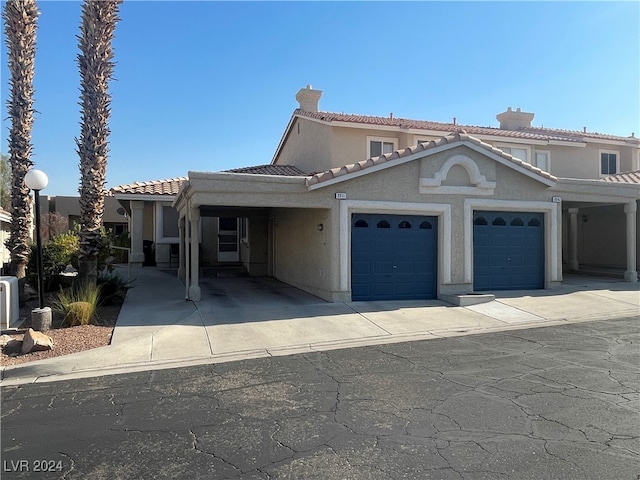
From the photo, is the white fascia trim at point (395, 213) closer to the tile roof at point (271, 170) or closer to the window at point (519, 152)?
the tile roof at point (271, 170)

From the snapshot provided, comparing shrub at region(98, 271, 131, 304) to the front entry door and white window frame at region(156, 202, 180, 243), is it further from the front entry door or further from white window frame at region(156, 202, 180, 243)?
the front entry door

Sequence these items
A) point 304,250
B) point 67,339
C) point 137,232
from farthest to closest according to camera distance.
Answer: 1. point 137,232
2. point 304,250
3. point 67,339

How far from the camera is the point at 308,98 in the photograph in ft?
69.1

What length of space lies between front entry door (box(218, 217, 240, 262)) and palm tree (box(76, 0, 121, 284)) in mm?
10563

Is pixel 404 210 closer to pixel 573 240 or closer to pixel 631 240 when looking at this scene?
pixel 631 240

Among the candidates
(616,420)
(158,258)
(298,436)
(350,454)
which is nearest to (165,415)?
(298,436)

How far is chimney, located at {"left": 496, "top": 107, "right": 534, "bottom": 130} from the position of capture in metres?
23.4

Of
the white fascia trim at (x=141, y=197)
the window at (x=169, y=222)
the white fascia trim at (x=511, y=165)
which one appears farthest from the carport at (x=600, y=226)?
the window at (x=169, y=222)

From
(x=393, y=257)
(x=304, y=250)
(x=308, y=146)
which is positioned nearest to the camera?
(x=393, y=257)

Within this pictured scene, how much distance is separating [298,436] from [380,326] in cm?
554

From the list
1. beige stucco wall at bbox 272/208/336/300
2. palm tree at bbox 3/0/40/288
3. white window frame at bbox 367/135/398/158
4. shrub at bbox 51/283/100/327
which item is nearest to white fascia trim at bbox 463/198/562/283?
beige stucco wall at bbox 272/208/336/300

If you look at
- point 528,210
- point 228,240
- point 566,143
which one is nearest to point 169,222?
point 228,240

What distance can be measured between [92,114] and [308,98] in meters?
11.7

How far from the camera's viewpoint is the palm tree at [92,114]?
35.7 ft
